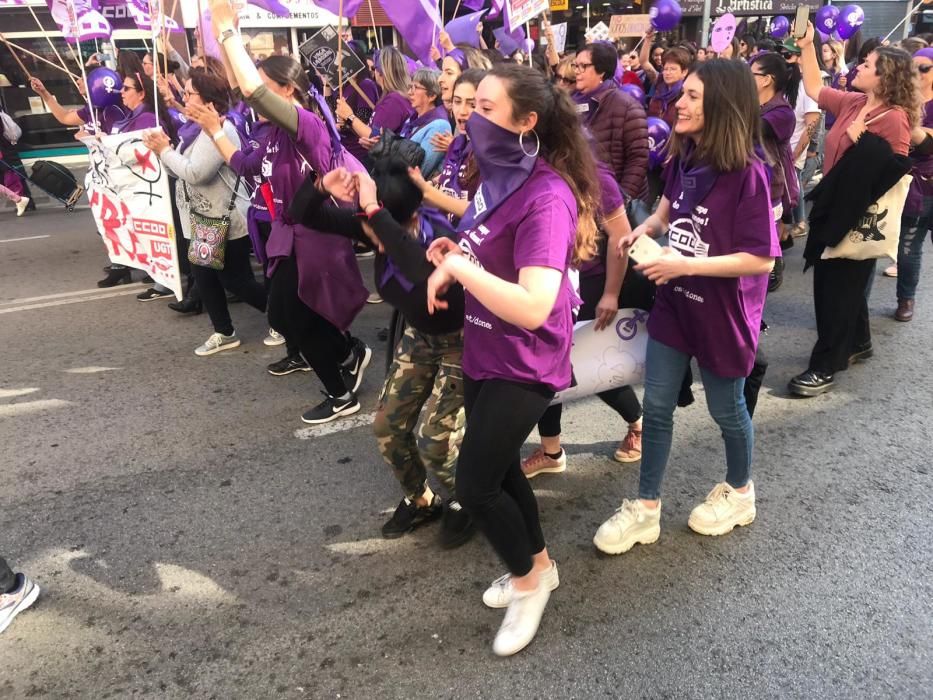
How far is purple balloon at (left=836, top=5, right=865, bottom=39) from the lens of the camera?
29.4ft

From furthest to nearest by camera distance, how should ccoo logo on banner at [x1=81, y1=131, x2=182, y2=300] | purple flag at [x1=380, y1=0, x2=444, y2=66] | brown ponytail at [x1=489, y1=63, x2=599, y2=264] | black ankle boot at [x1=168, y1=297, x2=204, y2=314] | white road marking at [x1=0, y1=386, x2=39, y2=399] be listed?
purple flag at [x1=380, y1=0, x2=444, y2=66], black ankle boot at [x1=168, y1=297, x2=204, y2=314], ccoo logo on banner at [x1=81, y1=131, x2=182, y2=300], white road marking at [x1=0, y1=386, x2=39, y2=399], brown ponytail at [x1=489, y1=63, x2=599, y2=264]

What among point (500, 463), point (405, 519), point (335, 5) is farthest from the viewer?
point (335, 5)

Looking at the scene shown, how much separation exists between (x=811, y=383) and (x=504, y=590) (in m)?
2.53

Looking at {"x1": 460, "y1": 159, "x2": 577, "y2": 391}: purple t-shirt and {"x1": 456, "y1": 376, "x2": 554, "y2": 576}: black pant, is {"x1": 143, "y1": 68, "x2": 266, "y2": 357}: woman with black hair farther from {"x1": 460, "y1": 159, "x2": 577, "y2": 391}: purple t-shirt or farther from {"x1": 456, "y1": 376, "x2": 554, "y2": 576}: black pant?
{"x1": 456, "y1": 376, "x2": 554, "y2": 576}: black pant

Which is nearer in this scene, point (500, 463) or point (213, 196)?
point (500, 463)

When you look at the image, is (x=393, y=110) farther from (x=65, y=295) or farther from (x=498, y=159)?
(x=498, y=159)

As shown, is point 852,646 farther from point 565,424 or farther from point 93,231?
point 93,231

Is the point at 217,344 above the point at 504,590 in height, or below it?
below

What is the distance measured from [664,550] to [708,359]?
82 cm

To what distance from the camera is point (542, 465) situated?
3.40 metres

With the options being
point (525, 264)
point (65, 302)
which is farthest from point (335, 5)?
point (525, 264)

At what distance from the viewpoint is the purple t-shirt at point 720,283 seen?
2328mm

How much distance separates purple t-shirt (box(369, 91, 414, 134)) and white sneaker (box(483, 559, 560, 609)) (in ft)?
13.5

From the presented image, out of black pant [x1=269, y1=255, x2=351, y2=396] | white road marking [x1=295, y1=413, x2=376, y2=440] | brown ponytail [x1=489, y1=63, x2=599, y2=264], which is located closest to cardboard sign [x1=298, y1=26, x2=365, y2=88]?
black pant [x1=269, y1=255, x2=351, y2=396]
